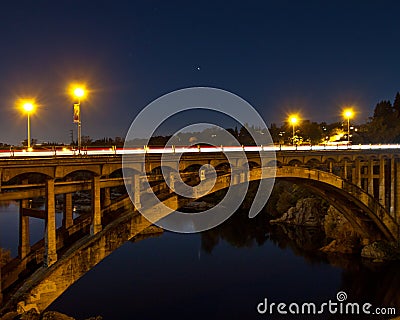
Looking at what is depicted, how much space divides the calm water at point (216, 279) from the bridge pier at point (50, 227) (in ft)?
31.9

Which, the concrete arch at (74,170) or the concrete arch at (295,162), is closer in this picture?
the concrete arch at (74,170)

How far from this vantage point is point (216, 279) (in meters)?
28.7

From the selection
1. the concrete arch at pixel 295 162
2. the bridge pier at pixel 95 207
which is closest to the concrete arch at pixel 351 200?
the concrete arch at pixel 295 162

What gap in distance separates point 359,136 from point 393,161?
143ft

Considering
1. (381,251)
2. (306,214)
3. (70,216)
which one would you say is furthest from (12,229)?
(381,251)

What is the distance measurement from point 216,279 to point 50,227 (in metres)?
17.9

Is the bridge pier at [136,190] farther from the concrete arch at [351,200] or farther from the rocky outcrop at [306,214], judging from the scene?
the rocky outcrop at [306,214]

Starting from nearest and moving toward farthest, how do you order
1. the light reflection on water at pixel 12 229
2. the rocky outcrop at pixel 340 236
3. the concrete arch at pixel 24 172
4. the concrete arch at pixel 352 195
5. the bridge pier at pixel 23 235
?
the concrete arch at pixel 24 172, the bridge pier at pixel 23 235, the concrete arch at pixel 352 195, the rocky outcrop at pixel 340 236, the light reflection on water at pixel 12 229

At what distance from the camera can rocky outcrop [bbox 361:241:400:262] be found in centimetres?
3044

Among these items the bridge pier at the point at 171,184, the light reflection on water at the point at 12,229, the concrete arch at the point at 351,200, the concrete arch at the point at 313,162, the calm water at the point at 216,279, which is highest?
the concrete arch at the point at 313,162

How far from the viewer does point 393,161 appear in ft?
98.9

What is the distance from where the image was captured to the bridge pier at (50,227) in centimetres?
1293

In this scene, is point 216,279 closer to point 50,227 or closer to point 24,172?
point 50,227

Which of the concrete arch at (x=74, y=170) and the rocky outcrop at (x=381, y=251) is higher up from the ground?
the concrete arch at (x=74, y=170)
